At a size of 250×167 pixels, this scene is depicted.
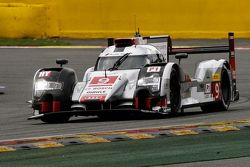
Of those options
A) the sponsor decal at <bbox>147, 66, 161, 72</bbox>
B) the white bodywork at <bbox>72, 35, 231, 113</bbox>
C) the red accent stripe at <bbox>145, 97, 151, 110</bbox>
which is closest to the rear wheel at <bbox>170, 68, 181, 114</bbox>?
the white bodywork at <bbox>72, 35, 231, 113</bbox>

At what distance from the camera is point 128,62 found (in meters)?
15.9

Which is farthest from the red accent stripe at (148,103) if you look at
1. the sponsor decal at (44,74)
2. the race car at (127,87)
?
the sponsor decal at (44,74)

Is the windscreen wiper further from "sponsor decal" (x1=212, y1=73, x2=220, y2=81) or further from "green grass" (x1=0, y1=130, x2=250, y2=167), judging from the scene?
"green grass" (x1=0, y1=130, x2=250, y2=167)

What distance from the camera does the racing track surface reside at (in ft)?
45.5

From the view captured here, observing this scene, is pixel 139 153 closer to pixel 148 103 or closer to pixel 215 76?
pixel 148 103

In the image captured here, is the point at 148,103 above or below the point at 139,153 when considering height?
above

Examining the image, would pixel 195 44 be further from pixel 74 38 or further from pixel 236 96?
pixel 236 96

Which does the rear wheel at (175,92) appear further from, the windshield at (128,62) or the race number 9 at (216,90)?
the race number 9 at (216,90)

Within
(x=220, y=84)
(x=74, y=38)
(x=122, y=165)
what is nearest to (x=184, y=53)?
(x=220, y=84)

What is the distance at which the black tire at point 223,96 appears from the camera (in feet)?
56.4

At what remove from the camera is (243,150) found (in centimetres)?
986

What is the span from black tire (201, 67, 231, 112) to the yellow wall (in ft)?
47.1

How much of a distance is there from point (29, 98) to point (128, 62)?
19.4 feet

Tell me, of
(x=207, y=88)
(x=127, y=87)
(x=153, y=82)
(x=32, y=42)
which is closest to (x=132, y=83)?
(x=127, y=87)
